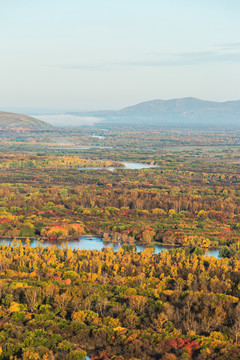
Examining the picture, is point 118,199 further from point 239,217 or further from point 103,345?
point 103,345

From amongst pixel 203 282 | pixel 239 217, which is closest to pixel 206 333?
pixel 203 282

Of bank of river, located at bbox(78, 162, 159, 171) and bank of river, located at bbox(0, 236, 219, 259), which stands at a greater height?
bank of river, located at bbox(78, 162, 159, 171)

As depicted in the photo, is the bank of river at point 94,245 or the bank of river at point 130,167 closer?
the bank of river at point 94,245

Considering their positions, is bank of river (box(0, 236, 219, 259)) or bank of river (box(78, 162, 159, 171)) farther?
bank of river (box(78, 162, 159, 171))

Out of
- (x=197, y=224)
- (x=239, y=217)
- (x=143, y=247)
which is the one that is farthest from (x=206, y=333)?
(x=239, y=217)

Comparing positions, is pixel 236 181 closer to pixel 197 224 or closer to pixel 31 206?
pixel 197 224

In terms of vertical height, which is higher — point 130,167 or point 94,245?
point 130,167

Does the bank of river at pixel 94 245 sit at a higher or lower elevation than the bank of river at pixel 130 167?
lower

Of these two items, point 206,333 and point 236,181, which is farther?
point 236,181

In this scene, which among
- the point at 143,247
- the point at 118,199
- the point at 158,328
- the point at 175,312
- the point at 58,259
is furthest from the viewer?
the point at 118,199

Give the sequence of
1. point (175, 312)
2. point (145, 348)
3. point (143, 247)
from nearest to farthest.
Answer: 1. point (145, 348)
2. point (175, 312)
3. point (143, 247)

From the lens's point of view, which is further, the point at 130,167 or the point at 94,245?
the point at 130,167
